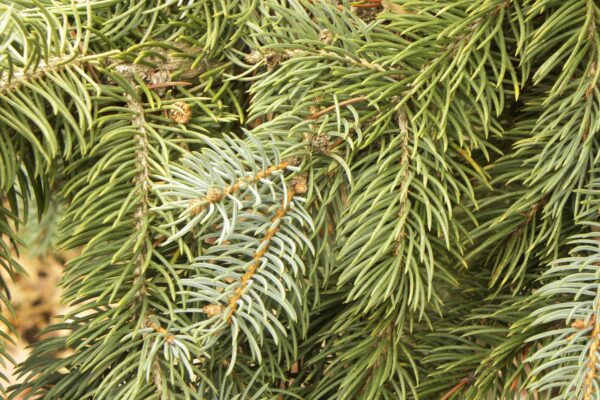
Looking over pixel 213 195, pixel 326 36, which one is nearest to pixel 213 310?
pixel 213 195

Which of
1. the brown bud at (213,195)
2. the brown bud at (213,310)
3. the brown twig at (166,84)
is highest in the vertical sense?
the brown twig at (166,84)

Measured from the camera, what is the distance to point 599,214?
31cm

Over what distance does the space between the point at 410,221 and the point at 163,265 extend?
0.41 ft

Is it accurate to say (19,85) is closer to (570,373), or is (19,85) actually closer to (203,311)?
(203,311)

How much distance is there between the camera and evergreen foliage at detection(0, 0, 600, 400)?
1.02 ft

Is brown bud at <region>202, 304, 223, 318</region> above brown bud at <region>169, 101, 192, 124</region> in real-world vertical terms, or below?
below

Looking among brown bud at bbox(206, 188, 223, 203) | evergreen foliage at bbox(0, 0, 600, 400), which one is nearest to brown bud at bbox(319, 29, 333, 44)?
evergreen foliage at bbox(0, 0, 600, 400)

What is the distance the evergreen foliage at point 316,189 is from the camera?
31 centimetres

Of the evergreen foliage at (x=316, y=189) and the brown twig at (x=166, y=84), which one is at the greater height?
the brown twig at (x=166, y=84)

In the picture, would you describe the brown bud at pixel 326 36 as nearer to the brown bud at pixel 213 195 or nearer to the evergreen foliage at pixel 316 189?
the evergreen foliage at pixel 316 189

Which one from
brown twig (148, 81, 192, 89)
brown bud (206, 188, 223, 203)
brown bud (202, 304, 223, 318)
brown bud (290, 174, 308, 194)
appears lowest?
brown bud (202, 304, 223, 318)

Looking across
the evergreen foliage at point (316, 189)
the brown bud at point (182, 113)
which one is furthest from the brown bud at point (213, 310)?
the brown bud at point (182, 113)

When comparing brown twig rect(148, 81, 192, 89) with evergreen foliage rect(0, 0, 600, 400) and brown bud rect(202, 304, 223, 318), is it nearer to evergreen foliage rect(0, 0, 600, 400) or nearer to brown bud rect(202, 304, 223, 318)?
evergreen foliage rect(0, 0, 600, 400)

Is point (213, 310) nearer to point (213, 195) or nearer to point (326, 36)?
point (213, 195)
